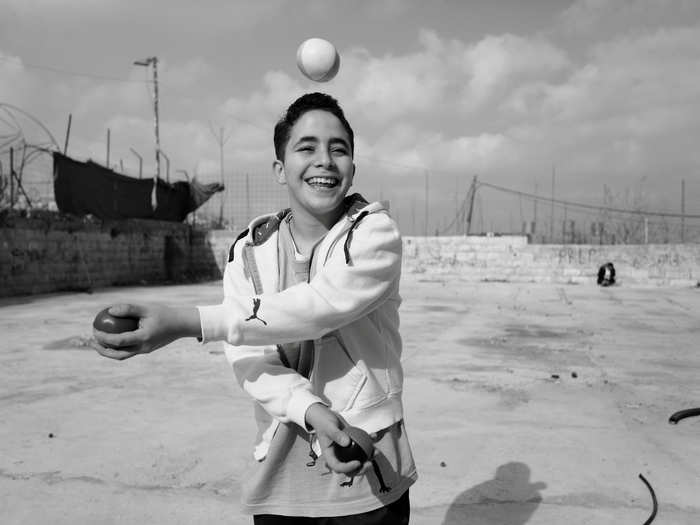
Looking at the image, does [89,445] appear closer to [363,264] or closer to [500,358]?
[363,264]

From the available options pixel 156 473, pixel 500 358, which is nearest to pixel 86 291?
pixel 500 358

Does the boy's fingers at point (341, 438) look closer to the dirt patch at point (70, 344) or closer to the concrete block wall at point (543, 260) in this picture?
the dirt patch at point (70, 344)

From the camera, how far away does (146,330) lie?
1.04 metres

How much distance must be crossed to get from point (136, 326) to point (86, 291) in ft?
42.5

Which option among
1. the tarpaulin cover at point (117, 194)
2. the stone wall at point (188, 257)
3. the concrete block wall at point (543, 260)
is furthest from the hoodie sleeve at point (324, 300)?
the concrete block wall at point (543, 260)

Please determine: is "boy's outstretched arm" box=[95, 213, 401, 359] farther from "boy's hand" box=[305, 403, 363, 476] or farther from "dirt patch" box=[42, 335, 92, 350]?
"dirt patch" box=[42, 335, 92, 350]

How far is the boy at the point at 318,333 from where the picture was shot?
114 cm

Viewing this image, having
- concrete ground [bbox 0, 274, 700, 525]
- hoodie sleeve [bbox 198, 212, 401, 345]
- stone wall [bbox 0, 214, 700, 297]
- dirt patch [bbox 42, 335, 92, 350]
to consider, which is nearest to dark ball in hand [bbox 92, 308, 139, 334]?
hoodie sleeve [bbox 198, 212, 401, 345]

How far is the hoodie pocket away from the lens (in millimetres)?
1291

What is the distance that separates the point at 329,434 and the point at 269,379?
210mm

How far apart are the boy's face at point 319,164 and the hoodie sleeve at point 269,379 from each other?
24cm

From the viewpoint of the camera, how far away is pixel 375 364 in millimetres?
1337

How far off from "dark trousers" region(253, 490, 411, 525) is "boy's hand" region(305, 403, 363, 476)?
0.21 metres

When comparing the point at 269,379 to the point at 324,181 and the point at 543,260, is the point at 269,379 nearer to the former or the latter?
the point at 324,181
